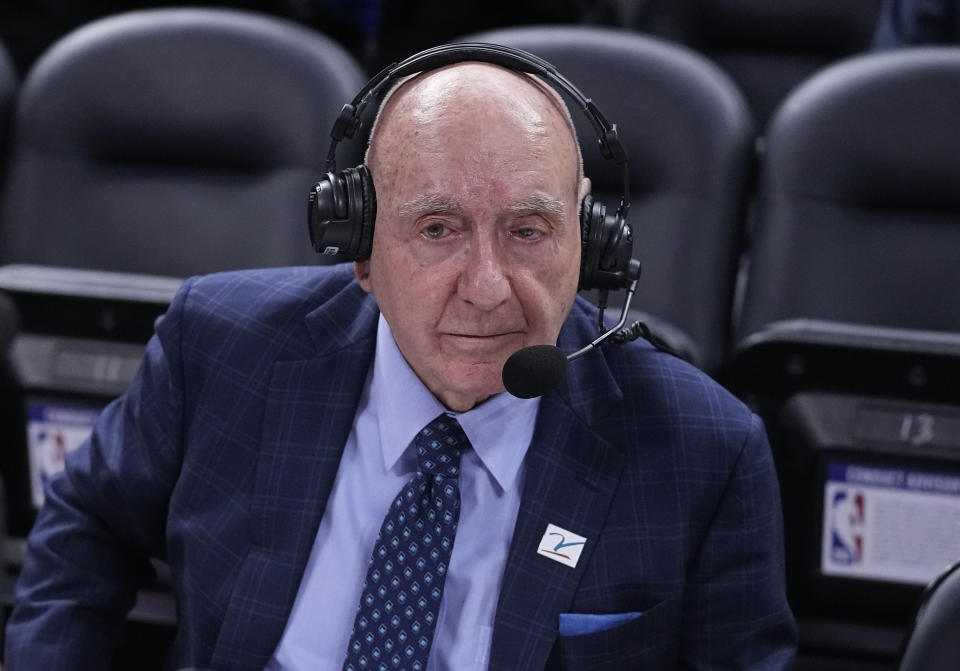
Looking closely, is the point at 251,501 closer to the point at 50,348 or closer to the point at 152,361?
the point at 152,361

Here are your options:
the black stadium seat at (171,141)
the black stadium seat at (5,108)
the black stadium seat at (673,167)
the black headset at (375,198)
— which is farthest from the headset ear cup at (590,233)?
the black stadium seat at (5,108)

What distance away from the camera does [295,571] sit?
1040 mm

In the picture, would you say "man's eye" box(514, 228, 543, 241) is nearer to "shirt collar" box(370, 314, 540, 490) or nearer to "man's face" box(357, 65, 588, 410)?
"man's face" box(357, 65, 588, 410)

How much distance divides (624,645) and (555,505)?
0.42 feet

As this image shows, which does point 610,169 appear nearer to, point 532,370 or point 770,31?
point 532,370

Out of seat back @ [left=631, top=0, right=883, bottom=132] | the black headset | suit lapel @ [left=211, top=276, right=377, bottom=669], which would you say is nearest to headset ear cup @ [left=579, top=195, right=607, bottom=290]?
the black headset

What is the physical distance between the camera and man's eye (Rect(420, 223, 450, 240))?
96 cm

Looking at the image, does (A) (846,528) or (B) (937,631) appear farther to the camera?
(A) (846,528)

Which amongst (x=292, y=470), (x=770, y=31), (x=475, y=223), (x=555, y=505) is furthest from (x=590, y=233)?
(x=770, y=31)

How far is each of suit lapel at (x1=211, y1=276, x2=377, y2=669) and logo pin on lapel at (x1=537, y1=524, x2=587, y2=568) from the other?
0.20 metres

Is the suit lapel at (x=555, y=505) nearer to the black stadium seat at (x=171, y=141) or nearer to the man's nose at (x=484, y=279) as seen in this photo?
the man's nose at (x=484, y=279)

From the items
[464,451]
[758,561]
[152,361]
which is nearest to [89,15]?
[152,361]

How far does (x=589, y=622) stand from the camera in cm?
100

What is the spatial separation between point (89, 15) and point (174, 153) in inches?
42.4
